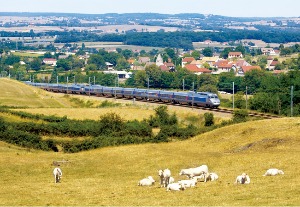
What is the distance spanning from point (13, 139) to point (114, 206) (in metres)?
33.3

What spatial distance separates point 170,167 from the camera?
44.6 metres

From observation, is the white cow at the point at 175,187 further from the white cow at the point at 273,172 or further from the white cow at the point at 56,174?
the white cow at the point at 56,174

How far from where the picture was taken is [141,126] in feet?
227

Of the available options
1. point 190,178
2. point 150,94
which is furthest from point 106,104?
point 190,178

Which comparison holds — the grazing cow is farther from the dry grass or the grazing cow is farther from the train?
the train

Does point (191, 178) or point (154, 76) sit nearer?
point (191, 178)

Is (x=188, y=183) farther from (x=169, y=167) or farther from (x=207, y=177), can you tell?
(x=169, y=167)

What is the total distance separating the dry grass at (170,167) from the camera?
3120 cm

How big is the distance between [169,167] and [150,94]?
6362 cm

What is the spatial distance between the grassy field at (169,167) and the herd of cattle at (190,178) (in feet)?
1.36

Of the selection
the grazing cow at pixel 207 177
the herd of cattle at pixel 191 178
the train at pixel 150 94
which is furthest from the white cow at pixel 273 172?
the train at pixel 150 94

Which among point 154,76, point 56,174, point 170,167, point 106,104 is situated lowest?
point 154,76

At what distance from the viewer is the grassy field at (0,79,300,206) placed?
102ft

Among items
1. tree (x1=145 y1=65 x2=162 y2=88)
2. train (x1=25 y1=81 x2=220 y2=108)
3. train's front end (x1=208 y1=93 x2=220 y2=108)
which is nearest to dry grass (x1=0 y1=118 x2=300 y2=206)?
train's front end (x1=208 y1=93 x2=220 y2=108)
